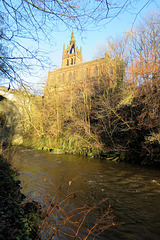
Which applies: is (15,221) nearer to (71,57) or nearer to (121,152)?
(121,152)

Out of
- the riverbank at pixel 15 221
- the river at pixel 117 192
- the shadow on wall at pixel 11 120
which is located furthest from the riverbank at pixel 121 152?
the riverbank at pixel 15 221

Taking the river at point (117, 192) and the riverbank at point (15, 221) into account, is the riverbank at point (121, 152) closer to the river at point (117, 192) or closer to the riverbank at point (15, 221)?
the river at point (117, 192)

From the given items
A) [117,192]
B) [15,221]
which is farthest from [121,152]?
[15,221]

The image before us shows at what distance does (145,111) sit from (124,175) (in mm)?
3498

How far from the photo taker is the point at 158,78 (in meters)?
7.55

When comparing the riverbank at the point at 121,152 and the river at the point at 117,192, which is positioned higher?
the riverbank at the point at 121,152

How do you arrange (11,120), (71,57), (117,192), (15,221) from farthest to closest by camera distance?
(71,57) → (11,120) → (117,192) → (15,221)

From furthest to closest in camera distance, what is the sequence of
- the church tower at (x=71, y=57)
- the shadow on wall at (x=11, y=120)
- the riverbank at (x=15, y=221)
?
the church tower at (x=71, y=57)
the shadow on wall at (x=11, y=120)
the riverbank at (x=15, y=221)

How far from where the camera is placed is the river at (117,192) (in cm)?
304

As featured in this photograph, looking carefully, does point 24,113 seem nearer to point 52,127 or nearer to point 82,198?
point 52,127

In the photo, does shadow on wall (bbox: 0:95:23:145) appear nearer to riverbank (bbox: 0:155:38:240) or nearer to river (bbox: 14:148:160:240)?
river (bbox: 14:148:160:240)

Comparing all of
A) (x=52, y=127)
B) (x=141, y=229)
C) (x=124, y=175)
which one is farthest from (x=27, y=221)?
(x=52, y=127)

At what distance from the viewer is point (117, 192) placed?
16.0 feet

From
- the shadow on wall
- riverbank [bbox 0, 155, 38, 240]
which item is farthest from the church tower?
riverbank [bbox 0, 155, 38, 240]
